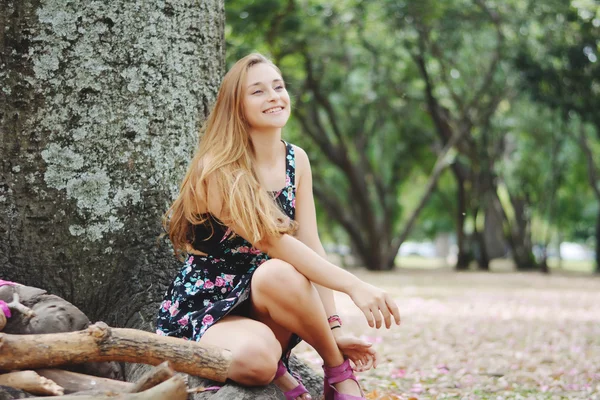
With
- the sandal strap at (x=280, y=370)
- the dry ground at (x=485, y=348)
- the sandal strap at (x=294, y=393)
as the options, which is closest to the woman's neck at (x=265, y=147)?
the sandal strap at (x=280, y=370)

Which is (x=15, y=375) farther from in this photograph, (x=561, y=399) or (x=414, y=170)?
(x=414, y=170)

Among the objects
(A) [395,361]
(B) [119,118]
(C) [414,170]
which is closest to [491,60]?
(C) [414,170]

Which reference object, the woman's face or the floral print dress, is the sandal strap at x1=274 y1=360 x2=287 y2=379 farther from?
the woman's face

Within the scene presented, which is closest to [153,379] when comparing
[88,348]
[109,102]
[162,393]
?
[162,393]

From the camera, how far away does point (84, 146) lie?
12.2 ft

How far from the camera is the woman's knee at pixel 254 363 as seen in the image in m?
2.99

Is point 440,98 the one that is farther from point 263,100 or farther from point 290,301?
point 290,301

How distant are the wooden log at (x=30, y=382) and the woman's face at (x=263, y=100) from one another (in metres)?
1.50

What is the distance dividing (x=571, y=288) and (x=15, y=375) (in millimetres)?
13121

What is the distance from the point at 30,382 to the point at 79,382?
0.24m

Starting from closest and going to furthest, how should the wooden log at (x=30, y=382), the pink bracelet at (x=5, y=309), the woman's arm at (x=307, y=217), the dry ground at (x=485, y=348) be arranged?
the wooden log at (x=30, y=382) < the pink bracelet at (x=5, y=309) < the woman's arm at (x=307, y=217) < the dry ground at (x=485, y=348)

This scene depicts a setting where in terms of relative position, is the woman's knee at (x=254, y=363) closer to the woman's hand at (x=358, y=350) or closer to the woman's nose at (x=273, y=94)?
the woman's hand at (x=358, y=350)

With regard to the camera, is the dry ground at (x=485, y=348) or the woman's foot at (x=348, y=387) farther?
the dry ground at (x=485, y=348)

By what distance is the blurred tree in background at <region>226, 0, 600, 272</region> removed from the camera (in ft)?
54.2
